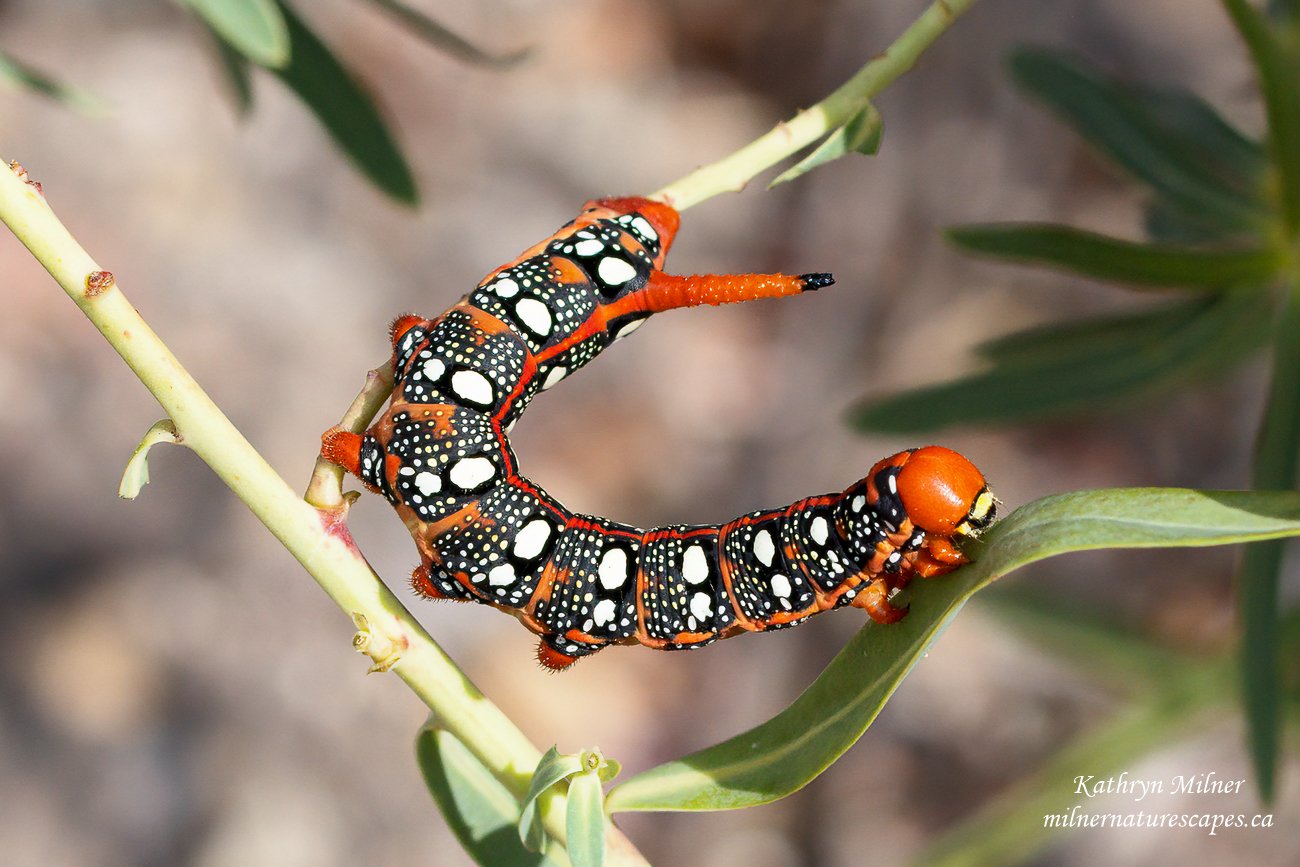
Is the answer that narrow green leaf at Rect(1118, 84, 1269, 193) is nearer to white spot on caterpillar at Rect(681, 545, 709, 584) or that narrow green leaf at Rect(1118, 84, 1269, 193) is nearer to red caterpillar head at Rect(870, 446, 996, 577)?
red caterpillar head at Rect(870, 446, 996, 577)

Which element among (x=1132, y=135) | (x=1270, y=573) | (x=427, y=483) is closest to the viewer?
(x=427, y=483)

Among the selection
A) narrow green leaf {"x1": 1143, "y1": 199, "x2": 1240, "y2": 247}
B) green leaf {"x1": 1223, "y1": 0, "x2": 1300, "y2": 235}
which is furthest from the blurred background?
green leaf {"x1": 1223, "y1": 0, "x2": 1300, "y2": 235}

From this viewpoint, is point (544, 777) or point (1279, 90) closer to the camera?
point (544, 777)

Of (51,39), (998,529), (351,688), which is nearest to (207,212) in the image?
(51,39)

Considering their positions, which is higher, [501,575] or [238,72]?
[238,72]

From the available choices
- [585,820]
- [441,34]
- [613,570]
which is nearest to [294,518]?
[585,820]

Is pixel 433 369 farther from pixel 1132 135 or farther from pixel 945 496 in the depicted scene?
pixel 1132 135

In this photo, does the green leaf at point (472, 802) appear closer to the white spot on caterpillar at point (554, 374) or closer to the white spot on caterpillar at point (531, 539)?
the white spot on caterpillar at point (531, 539)
